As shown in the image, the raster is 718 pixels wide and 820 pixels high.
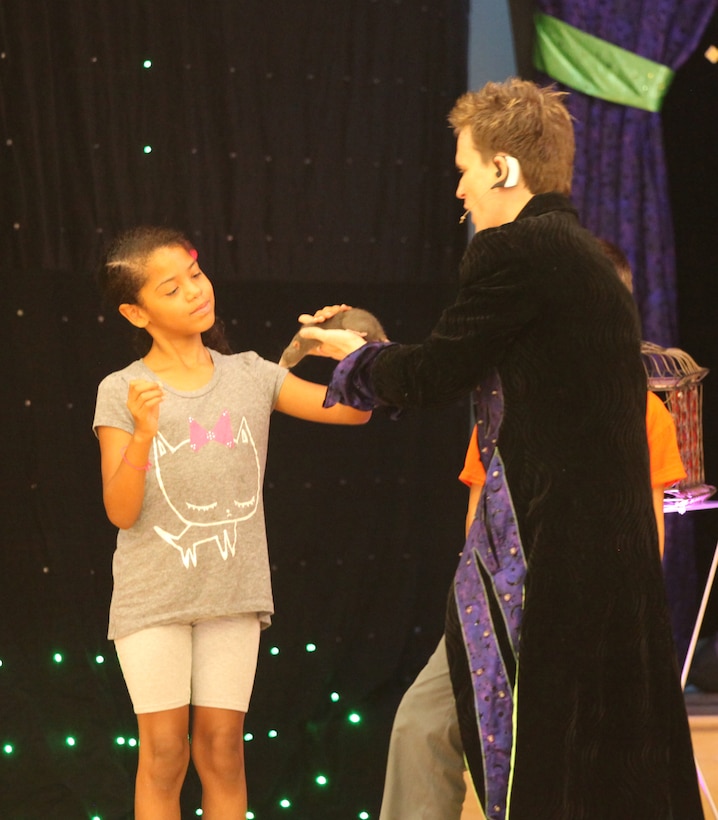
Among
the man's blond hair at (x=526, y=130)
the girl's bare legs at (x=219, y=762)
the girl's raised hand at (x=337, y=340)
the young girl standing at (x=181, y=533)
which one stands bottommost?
the girl's bare legs at (x=219, y=762)

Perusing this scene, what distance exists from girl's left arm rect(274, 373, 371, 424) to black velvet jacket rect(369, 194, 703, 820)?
64 cm

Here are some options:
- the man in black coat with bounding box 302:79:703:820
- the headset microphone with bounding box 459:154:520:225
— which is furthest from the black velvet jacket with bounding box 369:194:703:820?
the headset microphone with bounding box 459:154:520:225

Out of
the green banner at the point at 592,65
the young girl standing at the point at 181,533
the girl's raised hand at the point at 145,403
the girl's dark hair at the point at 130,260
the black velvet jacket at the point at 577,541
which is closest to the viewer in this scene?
the black velvet jacket at the point at 577,541

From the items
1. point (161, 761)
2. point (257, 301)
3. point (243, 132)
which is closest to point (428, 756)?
point (161, 761)

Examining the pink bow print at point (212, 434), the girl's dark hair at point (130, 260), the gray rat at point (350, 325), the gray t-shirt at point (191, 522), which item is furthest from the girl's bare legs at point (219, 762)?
the girl's dark hair at point (130, 260)

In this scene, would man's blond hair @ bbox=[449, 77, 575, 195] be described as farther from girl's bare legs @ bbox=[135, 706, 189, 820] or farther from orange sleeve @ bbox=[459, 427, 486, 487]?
girl's bare legs @ bbox=[135, 706, 189, 820]

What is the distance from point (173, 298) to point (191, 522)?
→ 47 cm

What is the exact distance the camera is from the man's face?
1853mm

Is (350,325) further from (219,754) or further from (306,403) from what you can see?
(219,754)

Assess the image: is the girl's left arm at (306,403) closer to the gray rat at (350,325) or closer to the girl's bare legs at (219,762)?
the gray rat at (350,325)

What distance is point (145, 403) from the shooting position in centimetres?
207

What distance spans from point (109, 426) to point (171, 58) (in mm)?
1310

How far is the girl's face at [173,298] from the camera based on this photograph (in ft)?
7.47

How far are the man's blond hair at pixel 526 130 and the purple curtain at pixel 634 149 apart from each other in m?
1.46
